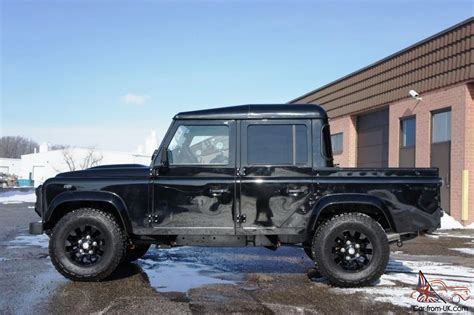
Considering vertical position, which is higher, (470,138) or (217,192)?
(470,138)

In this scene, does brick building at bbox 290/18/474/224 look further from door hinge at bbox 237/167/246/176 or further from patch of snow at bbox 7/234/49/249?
patch of snow at bbox 7/234/49/249

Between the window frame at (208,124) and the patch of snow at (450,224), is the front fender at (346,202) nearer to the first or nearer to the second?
the window frame at (208,124)

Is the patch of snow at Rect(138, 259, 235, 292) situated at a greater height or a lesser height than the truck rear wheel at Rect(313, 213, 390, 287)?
lesser

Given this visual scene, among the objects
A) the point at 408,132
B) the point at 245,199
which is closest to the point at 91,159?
the point at 408,132

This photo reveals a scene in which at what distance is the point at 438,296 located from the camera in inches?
224

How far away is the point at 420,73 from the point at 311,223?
12345 mm

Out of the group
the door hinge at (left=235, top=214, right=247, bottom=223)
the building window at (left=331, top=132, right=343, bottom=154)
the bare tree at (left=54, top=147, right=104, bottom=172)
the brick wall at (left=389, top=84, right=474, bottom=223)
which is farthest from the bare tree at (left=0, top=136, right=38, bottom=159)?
the door hinge at (left=235, top=214, right=247, bottom=223)

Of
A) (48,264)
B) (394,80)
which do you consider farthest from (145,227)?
(394,80)

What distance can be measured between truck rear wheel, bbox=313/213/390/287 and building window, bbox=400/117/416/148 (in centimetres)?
1210

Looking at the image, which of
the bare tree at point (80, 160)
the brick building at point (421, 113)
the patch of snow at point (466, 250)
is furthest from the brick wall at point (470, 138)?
the bare tree at point (80, 160)

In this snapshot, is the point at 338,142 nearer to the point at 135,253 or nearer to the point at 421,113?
the point at 421,113

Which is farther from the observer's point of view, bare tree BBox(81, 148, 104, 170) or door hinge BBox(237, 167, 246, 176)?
bare tree BBox(81, 148, 104, 170)

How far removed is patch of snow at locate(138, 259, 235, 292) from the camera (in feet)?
20.3

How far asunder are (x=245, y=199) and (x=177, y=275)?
154 centimetres
